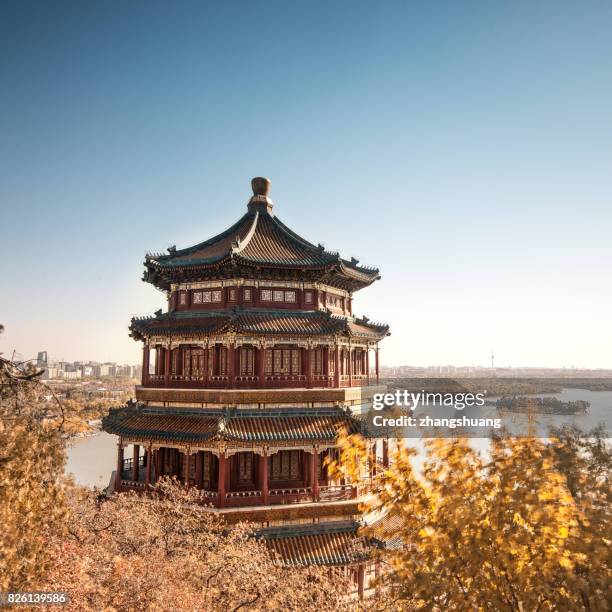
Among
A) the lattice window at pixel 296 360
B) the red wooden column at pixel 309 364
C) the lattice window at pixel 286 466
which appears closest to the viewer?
the lattice window at pixel 286 466

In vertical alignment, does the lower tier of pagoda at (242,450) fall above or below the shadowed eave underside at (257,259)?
below

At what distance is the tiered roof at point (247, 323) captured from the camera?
70.3 feet

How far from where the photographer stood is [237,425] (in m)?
20.0

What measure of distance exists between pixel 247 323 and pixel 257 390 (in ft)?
9.84

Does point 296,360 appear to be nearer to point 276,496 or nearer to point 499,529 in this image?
point 276,496

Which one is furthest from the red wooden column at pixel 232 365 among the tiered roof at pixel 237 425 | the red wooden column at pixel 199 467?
the red wooden column at pixel 199 467

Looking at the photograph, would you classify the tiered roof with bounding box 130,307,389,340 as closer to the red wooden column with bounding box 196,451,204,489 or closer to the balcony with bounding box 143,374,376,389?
the balcony with bounding box 143,374,376,389

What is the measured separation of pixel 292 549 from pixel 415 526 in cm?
1183

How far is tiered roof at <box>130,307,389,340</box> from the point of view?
21.4 metres

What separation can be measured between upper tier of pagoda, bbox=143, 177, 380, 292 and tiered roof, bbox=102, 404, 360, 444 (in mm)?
6503

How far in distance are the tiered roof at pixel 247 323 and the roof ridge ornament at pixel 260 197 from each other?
7.36 meters

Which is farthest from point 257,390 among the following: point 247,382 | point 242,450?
point 242,450

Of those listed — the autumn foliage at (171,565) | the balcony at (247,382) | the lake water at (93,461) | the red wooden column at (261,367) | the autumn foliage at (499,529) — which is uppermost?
the red wooden column at (261,367)

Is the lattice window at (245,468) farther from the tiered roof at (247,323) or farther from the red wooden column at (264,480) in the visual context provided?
the tiered roof at (247,323)
